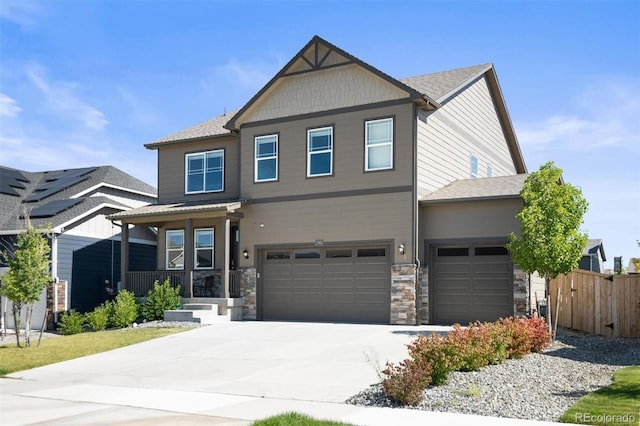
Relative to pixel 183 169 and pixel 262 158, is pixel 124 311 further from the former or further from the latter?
pixel 262 158

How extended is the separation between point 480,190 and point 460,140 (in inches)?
155

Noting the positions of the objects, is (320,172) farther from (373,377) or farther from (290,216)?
(373,377)

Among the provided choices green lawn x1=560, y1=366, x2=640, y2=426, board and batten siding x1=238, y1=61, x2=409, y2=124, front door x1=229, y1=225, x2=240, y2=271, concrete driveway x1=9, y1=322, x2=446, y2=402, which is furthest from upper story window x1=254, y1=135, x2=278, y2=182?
green lawn x1=560, y1=366, x2=640, y2=426

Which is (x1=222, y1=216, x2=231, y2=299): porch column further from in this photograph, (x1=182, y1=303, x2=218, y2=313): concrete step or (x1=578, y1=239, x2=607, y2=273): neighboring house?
(x1=578, y1=239, x2=607, y2=273): neighboring house

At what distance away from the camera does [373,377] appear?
12102 millimetres

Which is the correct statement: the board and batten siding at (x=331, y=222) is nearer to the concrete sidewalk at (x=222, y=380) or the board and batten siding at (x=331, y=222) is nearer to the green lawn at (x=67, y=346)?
the concrete sidewalk at (x=222, y=380)

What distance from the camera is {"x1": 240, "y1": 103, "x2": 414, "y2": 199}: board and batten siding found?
19812 millimetres

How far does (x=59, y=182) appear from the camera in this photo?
29469mm

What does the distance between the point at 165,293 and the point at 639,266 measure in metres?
18.2

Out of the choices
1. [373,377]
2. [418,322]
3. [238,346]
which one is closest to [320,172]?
[418,322]

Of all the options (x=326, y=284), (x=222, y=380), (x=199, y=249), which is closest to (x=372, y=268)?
(x=326, y=284)

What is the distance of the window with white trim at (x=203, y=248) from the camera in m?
23.6

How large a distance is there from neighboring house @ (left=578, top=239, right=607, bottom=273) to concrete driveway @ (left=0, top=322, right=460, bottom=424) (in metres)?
17.9

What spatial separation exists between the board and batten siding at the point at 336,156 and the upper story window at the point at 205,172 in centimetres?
155
